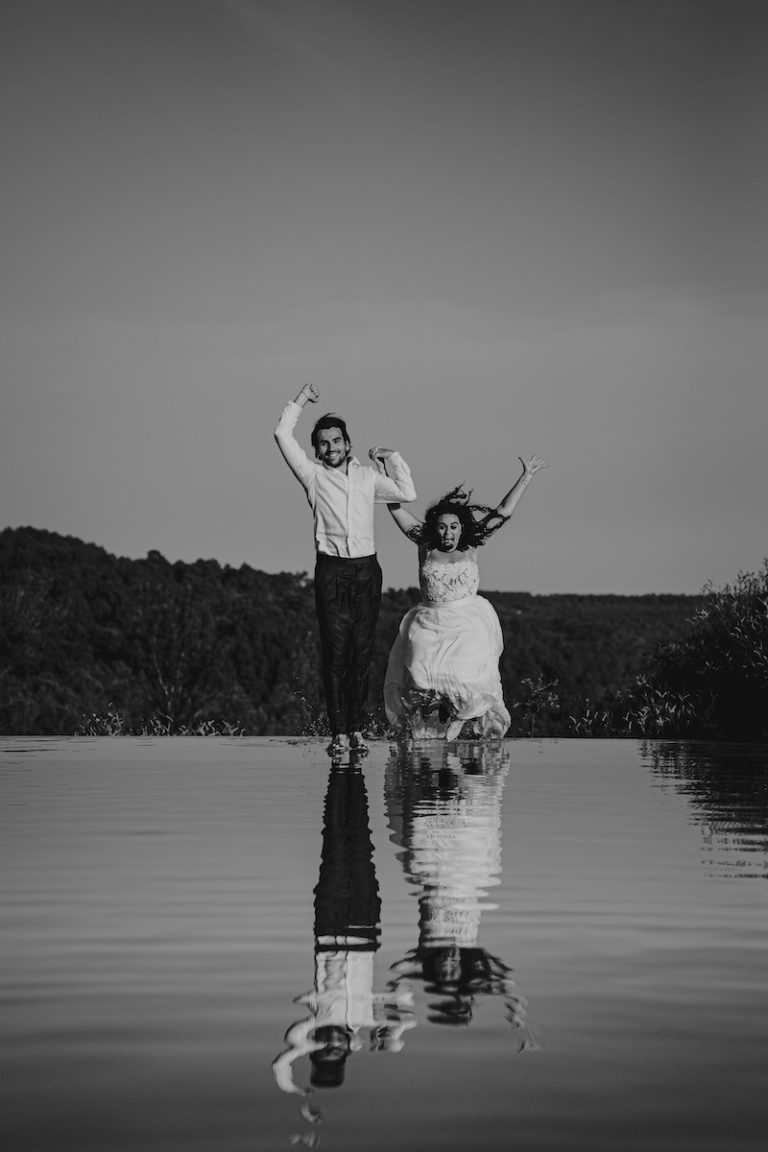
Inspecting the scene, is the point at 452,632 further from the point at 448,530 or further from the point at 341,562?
the point at 341,562

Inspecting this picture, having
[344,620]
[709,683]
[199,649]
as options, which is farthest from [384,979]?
[199,649]

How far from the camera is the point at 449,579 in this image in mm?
13680

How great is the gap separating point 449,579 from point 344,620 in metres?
2.10

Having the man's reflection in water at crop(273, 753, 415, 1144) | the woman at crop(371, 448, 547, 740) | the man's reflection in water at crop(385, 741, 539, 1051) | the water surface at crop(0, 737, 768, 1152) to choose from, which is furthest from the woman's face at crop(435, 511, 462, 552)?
the man's reflection in water at crop(273, 753, 415, 1144)

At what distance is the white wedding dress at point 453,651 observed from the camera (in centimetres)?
1365

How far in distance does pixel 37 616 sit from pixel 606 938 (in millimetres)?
39407

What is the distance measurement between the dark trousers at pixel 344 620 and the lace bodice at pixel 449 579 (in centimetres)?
172

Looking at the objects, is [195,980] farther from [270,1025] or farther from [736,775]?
[736,775]

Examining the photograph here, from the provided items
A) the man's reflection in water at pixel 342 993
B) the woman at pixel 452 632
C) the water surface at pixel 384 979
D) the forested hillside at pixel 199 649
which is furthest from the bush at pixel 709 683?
the man's reflection in water at pixel 342 993

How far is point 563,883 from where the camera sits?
188 inches

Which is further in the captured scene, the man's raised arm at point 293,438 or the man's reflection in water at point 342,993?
the man's raised arm at point 293,438

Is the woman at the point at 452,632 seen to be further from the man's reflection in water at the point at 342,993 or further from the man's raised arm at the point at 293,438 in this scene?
the man's reflection in water at the point at 342,993

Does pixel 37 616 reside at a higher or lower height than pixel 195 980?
higher

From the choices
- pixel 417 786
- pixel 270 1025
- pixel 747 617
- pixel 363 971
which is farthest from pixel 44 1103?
pixel 747 617
